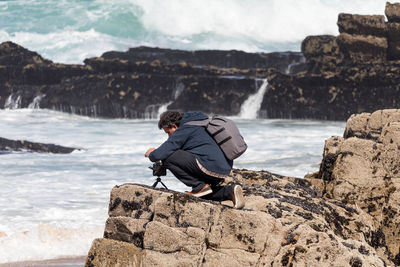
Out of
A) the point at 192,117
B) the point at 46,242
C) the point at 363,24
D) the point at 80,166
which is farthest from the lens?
the point at 363,24

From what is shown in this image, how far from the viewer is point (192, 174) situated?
4.75 meters

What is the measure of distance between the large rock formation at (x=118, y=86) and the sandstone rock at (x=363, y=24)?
3776mm

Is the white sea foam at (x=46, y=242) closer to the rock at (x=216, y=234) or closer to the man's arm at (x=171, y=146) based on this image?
the rock at (x=216, y=234)

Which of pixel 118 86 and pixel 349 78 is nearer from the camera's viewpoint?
pixel 349 78

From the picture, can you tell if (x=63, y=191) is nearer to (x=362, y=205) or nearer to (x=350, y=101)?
(x=362, y=205)

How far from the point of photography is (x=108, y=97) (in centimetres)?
2530

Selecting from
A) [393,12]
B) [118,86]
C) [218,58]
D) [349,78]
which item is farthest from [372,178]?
[218,58]

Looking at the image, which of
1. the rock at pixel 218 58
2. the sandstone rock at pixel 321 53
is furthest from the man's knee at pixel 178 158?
the rock at pixel 218 58

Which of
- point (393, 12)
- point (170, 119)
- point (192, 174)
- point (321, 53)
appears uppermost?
point (393, 12)

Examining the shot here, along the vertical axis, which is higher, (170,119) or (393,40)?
(393,40)

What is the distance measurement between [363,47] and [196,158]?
20.2 meters

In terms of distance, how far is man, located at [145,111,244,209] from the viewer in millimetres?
4676

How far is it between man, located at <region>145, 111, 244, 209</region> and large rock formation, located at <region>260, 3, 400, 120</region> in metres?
18.7

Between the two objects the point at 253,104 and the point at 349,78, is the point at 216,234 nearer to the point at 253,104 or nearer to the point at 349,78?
the point at 349,78
